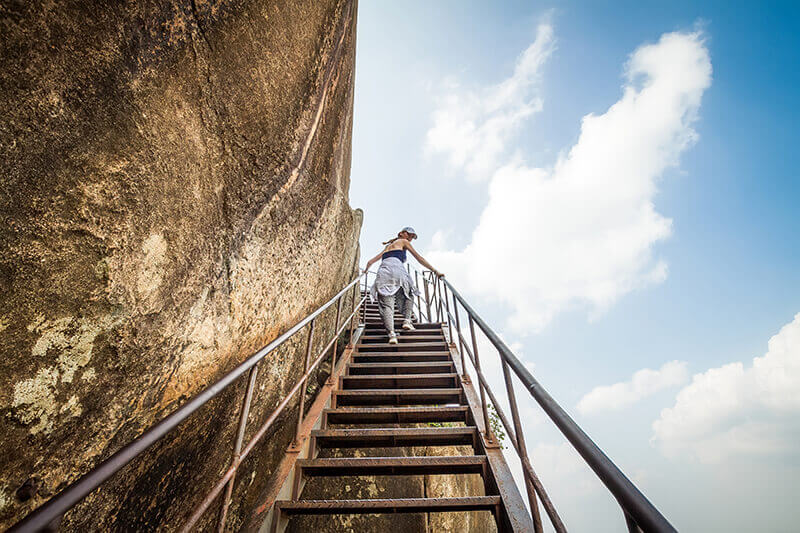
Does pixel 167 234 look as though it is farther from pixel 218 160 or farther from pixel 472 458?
pixel 472 458

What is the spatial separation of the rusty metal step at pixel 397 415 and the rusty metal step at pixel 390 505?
875 mm

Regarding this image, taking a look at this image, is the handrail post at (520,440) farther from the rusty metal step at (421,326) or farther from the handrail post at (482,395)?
the rusty metal step at (421,326)

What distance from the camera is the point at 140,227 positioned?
53.7 inches

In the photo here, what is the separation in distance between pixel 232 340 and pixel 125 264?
83cm

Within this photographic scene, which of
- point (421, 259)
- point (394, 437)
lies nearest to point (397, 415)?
point (394, 437)

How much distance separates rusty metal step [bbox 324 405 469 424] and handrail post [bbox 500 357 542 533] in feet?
3.52

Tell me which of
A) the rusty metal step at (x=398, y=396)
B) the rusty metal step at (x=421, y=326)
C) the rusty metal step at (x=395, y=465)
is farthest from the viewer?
the rusty metal step at (x=421, y=326)

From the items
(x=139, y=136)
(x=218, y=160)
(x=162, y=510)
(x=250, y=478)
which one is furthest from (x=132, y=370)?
(x=250, y=478)

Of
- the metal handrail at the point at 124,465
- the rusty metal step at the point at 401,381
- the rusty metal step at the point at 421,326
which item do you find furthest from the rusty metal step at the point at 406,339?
the metal handrail at the point at 124,465

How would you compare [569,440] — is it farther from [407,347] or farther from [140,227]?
[407,347]

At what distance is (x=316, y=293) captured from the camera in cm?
329

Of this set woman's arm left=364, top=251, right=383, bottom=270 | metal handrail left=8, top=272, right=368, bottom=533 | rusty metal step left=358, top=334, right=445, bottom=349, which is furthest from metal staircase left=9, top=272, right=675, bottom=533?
woman's arm left=364, top=251, right=383, bottom=270

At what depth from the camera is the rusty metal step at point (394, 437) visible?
2379 millimetres

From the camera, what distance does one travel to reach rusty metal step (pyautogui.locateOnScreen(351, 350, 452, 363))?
409 centimetres
